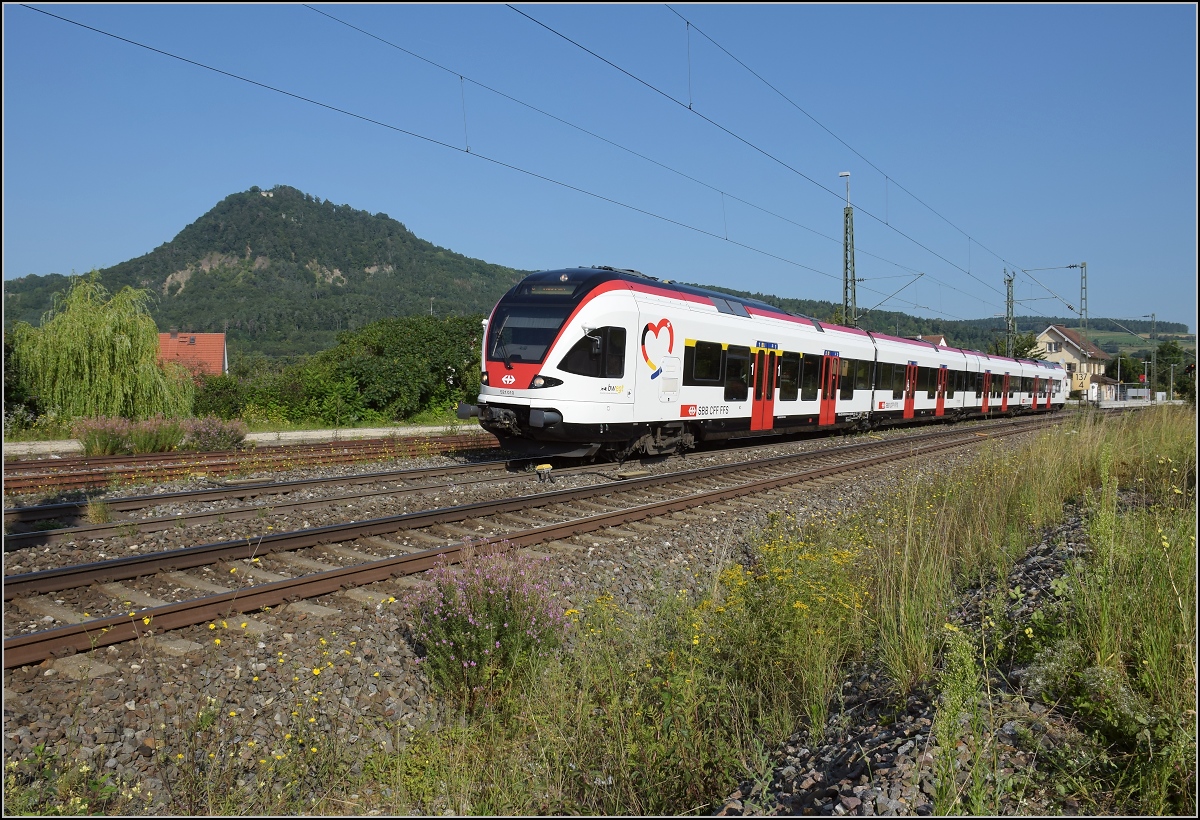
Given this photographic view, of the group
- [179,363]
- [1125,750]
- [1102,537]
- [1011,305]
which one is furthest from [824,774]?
[1011,305]

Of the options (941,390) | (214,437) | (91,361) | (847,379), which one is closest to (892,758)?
(214,437)

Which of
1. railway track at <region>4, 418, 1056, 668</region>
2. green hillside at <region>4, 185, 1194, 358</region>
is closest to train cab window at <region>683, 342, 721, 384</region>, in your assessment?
railway track at <region>4, 418, 1056, 668</region>

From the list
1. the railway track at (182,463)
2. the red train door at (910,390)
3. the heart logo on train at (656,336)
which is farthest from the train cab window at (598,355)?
the red train door at (910,390)

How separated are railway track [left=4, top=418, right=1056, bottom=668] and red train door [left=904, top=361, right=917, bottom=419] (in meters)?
15.4

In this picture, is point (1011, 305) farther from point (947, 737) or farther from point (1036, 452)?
point (947, 737)

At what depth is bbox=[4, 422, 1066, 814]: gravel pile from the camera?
11.6 ft

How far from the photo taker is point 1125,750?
10.9ft

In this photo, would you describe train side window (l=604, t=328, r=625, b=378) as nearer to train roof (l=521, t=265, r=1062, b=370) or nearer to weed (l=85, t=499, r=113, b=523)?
train roof (l=521, t=265, r=1062, b=370)

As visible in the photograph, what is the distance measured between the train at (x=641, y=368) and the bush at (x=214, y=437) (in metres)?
6.50

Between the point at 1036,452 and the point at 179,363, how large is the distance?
22619mm

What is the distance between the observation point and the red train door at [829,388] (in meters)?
20.0

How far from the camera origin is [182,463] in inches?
548

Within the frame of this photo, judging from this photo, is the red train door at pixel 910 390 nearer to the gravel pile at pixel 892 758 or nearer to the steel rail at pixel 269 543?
the steel rail at pixel 269 543

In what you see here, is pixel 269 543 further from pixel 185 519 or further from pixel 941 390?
pixel 941 390
